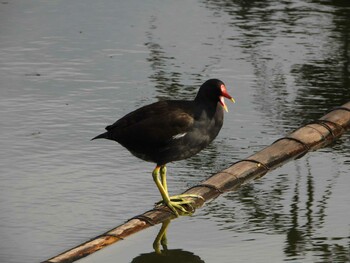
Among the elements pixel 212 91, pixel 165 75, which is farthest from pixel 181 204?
pixel 165 75

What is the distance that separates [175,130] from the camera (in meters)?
8.63

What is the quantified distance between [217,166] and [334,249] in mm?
2046

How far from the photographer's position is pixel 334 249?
812 cm

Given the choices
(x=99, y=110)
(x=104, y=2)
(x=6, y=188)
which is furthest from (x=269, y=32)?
(x=6, y=188)

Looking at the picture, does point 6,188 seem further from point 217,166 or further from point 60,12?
point 60,12

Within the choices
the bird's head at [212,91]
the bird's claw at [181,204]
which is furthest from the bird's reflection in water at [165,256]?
the bird's head at [212,91]

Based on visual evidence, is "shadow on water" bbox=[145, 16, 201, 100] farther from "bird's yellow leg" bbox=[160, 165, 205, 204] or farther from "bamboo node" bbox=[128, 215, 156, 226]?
"bamboo node" bbox=[128, 215, 156, 226]

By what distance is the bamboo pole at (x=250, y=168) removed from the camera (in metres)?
8.06

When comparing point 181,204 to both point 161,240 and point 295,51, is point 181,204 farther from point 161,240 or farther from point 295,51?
point 295,51

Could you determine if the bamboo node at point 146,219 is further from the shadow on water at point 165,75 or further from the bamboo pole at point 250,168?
the shadow on water at point 165,75

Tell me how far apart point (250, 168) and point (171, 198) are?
3.57 feet

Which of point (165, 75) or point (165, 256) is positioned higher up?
point (165, 256)

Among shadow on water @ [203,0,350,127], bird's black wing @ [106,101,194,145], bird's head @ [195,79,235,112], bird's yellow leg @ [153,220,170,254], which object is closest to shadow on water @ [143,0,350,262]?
shadow on water @ [203,0,350,127]

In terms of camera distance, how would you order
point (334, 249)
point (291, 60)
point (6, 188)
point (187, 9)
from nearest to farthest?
1. point (334, 249)
2. point (6, 188)
3. point (291, 60)
4. point (187, 9)
